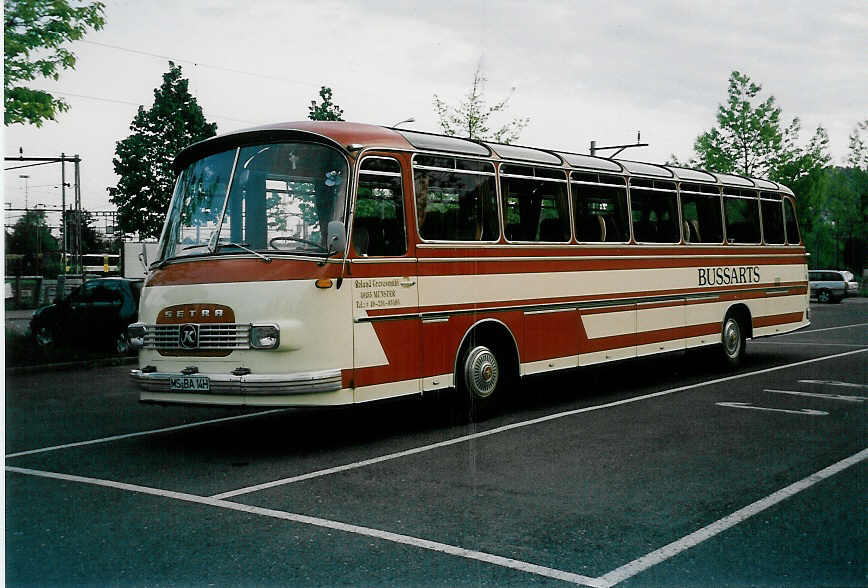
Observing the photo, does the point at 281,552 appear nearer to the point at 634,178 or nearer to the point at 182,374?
the point at 182,374

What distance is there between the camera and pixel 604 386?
42.4 feet

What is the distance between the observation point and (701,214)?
14.5 meters

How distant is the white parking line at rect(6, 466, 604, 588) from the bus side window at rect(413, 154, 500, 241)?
379cm

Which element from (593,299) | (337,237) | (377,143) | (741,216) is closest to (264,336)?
(337,237)

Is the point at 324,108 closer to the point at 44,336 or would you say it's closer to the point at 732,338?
the point at 44,336

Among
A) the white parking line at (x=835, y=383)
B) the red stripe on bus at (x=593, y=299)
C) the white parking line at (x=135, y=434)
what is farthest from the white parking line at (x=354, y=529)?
the white parking line at (x=835, y=383)

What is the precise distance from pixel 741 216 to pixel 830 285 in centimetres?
3561

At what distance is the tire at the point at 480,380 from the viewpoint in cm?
984

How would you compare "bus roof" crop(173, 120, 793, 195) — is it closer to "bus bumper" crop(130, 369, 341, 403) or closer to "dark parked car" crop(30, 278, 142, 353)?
"bus bumper" crop(130, 369, 341, 403)

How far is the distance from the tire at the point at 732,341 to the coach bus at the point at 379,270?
2565mm

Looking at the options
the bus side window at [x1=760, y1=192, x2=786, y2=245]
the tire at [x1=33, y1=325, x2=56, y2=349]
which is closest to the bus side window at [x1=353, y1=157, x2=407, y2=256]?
the bus side window at [x1=760, y1=192, x2=786, y2=245]

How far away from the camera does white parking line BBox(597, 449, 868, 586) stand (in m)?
4.96

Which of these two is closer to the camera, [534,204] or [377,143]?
[377,143]

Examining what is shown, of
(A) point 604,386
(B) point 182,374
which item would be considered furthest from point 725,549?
(A) point 604,386
